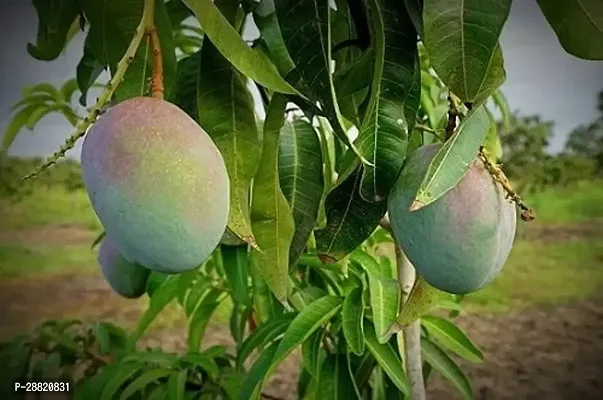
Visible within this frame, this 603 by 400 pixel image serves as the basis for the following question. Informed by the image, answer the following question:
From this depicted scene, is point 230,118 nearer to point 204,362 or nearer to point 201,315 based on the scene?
point 204,362

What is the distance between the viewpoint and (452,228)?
1.29 ft

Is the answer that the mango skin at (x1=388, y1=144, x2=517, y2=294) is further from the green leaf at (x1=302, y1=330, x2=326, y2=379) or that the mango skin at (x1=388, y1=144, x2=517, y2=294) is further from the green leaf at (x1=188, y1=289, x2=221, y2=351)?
the green leaf at (x1=188, y1=289, x2=221, y2=351)

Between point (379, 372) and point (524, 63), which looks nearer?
point (379, 372)

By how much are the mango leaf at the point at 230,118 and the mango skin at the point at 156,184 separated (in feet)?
0.20

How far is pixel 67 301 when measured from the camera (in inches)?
64.4

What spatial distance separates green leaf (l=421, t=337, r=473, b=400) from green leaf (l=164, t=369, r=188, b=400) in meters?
0.25

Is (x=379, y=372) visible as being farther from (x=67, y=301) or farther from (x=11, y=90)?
(x=11, y=90)

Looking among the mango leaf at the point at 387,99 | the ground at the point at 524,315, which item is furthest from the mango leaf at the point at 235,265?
the ground at the point at 524,315

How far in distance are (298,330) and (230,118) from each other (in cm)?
30

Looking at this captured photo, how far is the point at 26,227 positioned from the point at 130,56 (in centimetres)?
137

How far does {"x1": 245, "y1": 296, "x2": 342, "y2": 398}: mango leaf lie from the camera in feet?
2.22

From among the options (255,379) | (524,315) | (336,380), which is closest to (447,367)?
(336,380)

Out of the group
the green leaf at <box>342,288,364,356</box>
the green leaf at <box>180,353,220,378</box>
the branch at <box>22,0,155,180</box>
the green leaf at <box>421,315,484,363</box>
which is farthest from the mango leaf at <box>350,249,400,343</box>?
the branch at <box>22,0,155,180</box>

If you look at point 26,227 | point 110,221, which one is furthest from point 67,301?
point 110,221
